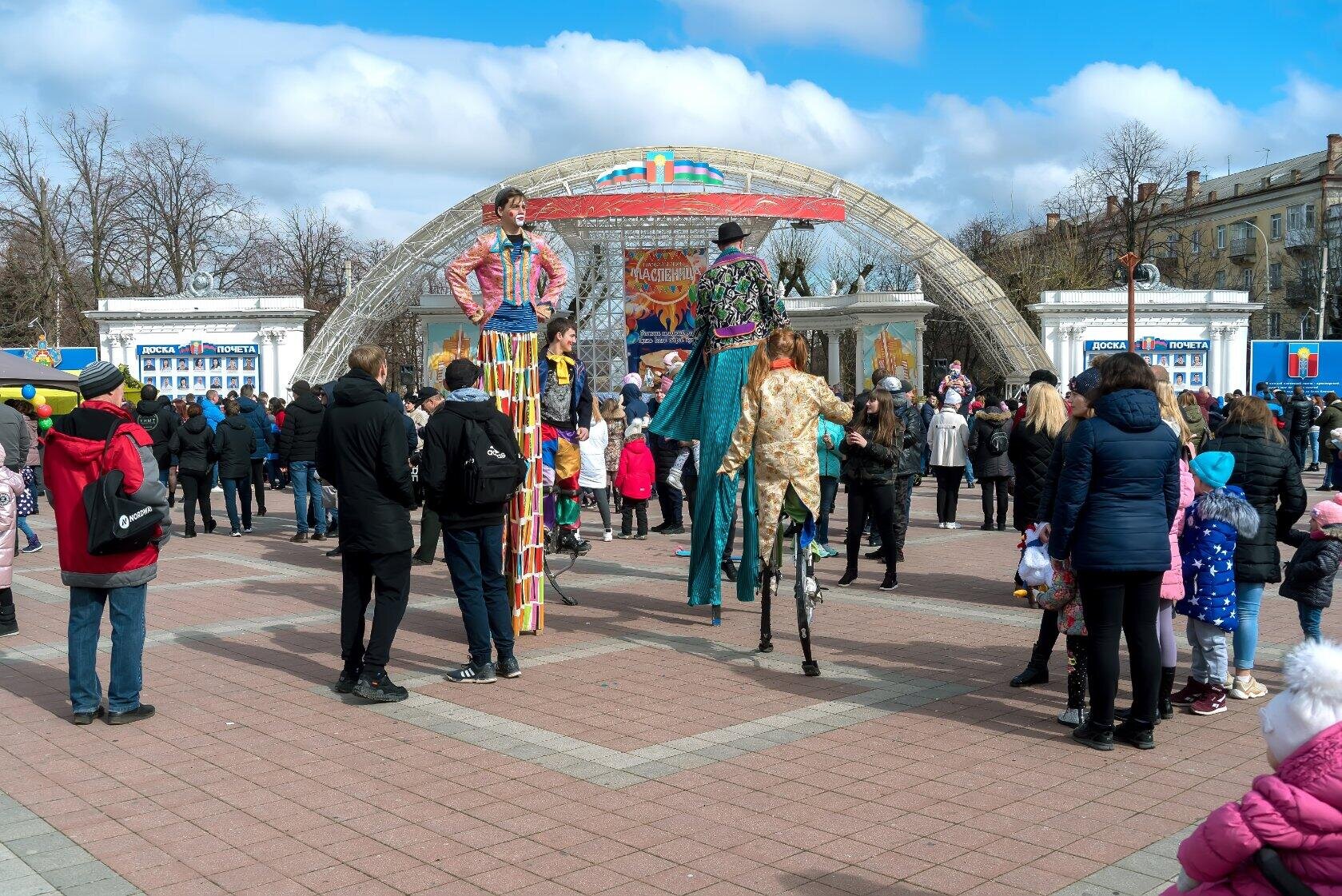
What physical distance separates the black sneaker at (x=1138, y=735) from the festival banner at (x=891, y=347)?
37.1 meters

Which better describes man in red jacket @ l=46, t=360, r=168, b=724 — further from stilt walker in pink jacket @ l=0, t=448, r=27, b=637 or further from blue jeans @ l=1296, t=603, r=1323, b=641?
blue jeans @ l=1296, t=603, r=1323, b=641

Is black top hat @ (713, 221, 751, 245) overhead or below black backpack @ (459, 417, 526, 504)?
overhead

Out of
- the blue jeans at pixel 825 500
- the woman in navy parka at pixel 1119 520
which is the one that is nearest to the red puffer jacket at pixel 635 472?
the blue jeans at pixel 825 500

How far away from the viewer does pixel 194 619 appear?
9203 millimetres

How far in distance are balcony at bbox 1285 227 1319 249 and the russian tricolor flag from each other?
1534 inches

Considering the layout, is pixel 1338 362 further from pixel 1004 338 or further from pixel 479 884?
pixel 479 884

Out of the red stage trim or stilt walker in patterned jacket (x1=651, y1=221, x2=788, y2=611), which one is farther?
the red stage trim

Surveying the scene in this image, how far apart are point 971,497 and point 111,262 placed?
45307 mm

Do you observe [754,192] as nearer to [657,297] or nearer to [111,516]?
[657,297]

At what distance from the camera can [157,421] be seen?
15391mm

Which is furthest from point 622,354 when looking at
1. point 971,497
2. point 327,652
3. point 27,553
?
point 327,652

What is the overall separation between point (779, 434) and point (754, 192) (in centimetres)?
3411

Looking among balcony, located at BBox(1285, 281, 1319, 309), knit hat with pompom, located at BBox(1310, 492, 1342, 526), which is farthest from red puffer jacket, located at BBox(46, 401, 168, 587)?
balcony, located at BBox(1285, 281, 1319, 309)

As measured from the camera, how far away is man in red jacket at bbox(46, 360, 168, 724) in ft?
20.0
